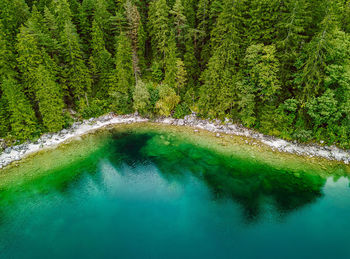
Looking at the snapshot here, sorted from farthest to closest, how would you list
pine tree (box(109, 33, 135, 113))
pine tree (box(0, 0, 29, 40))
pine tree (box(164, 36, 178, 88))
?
pine tree (box(109, 33, 135, 113)), pine tree (box(164, 36, 178, 88)), pine tree (box(0, 0, 29, 40))

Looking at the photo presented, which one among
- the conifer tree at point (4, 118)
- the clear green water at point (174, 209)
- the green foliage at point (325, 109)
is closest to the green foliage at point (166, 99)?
the clear green water at point (174, 209)

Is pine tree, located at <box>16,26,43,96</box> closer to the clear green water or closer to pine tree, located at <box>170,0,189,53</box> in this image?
the clear green water

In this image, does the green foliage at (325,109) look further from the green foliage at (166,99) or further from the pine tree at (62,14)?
the pine tree at (62,14)

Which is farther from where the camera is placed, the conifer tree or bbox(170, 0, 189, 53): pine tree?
bbox(170, 0, 189, 53): pine tree

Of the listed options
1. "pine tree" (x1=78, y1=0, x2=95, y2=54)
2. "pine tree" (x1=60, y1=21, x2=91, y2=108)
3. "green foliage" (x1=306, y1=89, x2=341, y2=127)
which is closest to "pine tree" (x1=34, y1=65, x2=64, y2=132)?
"pine tree" (x1=60, y1=21, x2=91, y2=108)

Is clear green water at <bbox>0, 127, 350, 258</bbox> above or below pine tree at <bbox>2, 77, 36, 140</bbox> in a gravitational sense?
below
